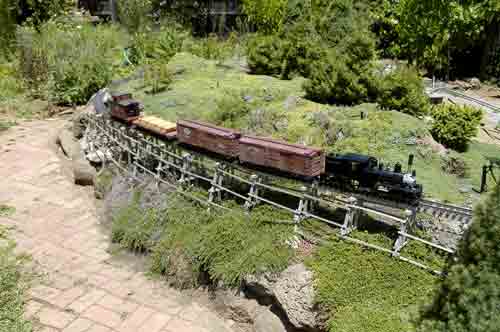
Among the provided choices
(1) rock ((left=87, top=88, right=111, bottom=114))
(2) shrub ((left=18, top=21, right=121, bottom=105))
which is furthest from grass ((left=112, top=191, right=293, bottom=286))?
(2) shrub ((left=18, top=21, right=121, bottom=105))

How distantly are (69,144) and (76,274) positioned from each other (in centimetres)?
533

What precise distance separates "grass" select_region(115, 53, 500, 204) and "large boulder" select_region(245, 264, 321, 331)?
2475mm

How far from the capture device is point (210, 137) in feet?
24.4

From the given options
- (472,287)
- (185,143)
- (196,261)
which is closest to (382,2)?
(185,143)

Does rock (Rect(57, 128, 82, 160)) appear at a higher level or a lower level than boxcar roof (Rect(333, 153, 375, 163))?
lower

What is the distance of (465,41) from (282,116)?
33.7ft

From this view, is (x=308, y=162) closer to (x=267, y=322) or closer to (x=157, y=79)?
(x=267, y=322)

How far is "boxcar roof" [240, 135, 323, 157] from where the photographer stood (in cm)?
635

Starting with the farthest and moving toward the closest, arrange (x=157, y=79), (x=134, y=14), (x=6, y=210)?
1. (x=134, y=14)
2. (x=157, y=79)
3. (x=6, y=210)

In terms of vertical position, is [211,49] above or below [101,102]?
above

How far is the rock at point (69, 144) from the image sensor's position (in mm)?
11427

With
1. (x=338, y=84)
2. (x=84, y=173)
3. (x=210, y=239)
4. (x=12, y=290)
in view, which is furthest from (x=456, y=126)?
(x=12, y=290)

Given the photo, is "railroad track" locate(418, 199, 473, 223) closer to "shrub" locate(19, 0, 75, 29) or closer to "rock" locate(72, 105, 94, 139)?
"rock" locate(72, 105, 94, 139)

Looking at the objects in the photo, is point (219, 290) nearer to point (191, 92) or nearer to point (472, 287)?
point (472, 287)
